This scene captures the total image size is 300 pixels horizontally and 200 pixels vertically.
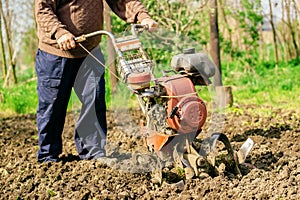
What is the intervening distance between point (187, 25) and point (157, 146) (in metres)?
6.14

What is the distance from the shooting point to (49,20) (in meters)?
4.04

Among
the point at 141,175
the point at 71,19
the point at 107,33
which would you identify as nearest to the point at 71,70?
the point at 71,19

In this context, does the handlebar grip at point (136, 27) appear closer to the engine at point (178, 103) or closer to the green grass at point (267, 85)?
the engine at point (178, 103)

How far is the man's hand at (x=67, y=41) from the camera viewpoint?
154 inches

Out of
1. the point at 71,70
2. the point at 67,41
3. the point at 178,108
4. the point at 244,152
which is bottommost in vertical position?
the point at 244,152

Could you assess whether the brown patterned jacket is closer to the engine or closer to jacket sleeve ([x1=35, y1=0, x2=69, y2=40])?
jacket sleeve ([x1=35, y1=0, x2=69, y2=40])

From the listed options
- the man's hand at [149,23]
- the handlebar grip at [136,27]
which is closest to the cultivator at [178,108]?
the handlebar grip at [136,27]

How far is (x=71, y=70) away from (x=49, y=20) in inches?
20.6

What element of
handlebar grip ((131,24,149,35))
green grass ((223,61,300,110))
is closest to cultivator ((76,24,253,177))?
handlebar grip ((131,24,149,35))

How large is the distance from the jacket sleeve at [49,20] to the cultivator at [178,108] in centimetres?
47

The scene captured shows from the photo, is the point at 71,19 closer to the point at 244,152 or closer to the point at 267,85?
the point at 244,152

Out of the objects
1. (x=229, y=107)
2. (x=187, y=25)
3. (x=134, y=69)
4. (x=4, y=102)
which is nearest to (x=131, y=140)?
(x=134, y=69)

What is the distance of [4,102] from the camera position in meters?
8.48

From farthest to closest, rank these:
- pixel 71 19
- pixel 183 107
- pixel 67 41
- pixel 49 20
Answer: pixel 71 19 → pixel 49 20 → pixel 67 41 → pixel 183 107
